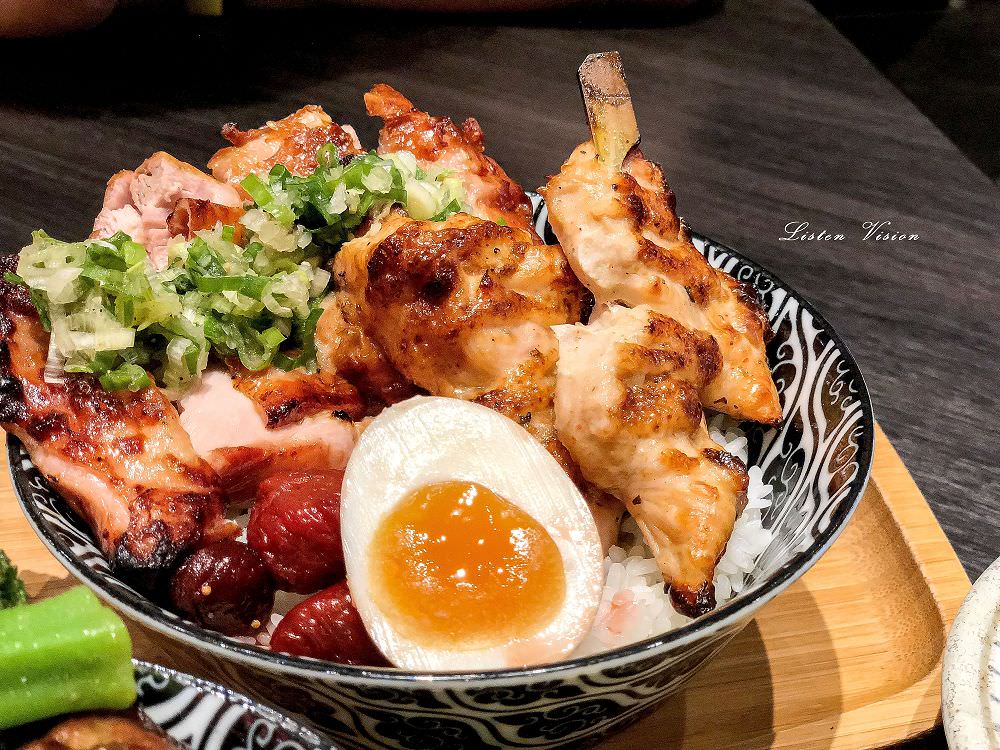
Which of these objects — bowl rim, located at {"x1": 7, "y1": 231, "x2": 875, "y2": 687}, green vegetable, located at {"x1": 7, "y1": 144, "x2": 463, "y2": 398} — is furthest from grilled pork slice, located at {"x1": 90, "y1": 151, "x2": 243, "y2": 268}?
bowl rim, located at {"x1": 7, "y1": 231, "x2": 875, "y2": 687}

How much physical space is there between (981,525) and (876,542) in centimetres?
47

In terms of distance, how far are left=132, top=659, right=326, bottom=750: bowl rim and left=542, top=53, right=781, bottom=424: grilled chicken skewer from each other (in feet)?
3.27

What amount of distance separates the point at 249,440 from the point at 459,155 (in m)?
0.91

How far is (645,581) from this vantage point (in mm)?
1550

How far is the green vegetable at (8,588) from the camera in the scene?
1.08 m

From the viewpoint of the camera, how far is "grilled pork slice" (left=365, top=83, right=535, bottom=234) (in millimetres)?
2023

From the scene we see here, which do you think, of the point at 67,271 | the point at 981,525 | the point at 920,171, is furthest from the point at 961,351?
the point at 67,271

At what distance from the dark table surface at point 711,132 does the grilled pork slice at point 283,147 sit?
1420 mm

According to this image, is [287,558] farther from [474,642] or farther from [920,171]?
[920,171]

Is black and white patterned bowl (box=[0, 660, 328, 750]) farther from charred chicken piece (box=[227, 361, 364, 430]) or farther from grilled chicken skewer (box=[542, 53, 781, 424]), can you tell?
grilled chicken skewer (box=[542, 53, 781, 424])

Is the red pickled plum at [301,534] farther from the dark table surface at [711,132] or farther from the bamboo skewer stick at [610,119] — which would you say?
the dark table surface at [711,132]

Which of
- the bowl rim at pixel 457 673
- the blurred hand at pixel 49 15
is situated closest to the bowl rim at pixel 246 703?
the bowl rim at pixel 457 673

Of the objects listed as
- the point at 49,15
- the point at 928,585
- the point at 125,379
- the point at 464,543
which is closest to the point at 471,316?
the point at 464,543

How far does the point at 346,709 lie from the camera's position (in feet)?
3.92
